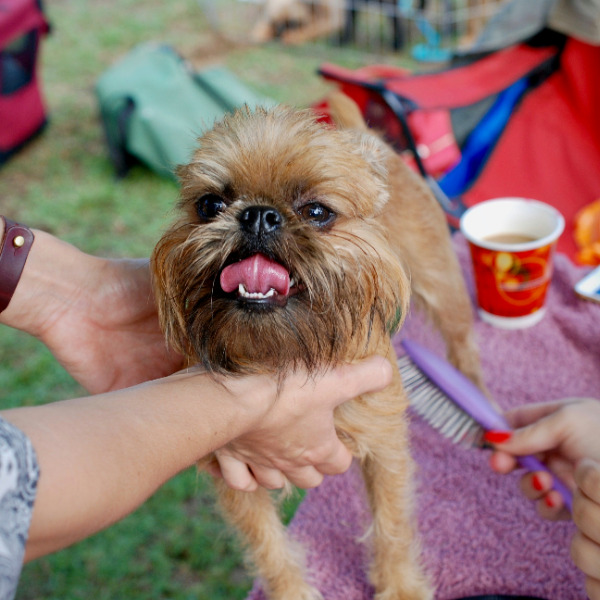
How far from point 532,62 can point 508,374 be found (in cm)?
237

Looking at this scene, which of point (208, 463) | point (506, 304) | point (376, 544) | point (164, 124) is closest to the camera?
point (208, 463)

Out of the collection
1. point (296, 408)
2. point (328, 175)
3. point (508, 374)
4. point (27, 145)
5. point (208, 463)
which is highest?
point (328, 175)

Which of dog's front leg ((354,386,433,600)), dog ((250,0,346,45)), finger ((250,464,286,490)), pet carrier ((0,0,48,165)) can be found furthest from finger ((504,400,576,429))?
dog ((250,0,346,45))

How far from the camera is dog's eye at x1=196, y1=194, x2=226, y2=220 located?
1626 mm

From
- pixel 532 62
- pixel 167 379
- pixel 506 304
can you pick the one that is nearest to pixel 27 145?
pixel 532 62

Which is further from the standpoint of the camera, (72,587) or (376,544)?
(72,587)

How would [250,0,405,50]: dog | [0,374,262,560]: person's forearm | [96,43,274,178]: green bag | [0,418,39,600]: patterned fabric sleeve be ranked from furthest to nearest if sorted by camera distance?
[250,0,405,50]: dog < [96,43,274,178]: green bag < [0,374,262,560]: person's forearm < [0,418,39,600]: patterned fabric sleeve

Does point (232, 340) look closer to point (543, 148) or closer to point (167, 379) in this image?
point (167, 379)

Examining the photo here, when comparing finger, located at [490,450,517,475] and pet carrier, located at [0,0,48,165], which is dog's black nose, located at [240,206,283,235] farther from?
pet carrier, located at [0,0,48,165]

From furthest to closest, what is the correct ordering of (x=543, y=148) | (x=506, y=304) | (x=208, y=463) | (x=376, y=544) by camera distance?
(x=543, y=148) < (x=506, y=304) < (x=376, y=544) < (x=208, y=463)

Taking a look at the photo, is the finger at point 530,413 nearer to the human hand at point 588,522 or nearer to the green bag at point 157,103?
the human hand at point 588,522

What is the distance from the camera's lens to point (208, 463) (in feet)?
6.28

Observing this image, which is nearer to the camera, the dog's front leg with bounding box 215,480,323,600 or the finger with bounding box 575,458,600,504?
the finger with bounding box 575,458,600,504

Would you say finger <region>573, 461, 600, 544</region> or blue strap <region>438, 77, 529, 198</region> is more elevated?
finger <region>573, 461, 600, 544</region>
